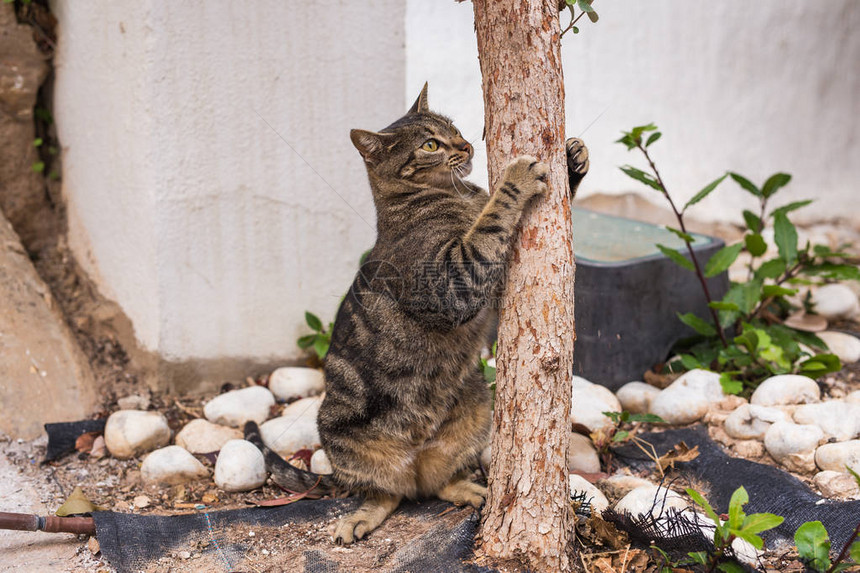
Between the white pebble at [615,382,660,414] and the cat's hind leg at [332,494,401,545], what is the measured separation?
1410 mm

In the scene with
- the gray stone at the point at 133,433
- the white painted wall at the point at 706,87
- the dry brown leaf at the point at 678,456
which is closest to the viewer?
the dry brown leaf at the point at 678,456

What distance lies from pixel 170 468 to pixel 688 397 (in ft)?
7.88

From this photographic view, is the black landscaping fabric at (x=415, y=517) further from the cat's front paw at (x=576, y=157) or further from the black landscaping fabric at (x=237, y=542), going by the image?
the cat's front paw at (x=576, y=157)

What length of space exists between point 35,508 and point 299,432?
1.16 metres

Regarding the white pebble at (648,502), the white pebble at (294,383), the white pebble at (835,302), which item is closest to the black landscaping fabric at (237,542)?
the white pebble at (648,502)

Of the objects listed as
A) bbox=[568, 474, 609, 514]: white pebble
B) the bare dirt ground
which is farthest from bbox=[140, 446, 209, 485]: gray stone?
bbox=[568, 474, 609, 514]: white pebble

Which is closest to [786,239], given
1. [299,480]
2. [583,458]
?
[583,458]

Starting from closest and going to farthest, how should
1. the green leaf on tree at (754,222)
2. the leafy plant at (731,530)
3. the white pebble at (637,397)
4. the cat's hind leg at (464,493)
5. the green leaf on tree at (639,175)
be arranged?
the leafy plant at (731,530), the cat's hind leg at (464,493), the green leaf on tree at (639,175), the white pebble at (637,397), the green leaf on tree at (754,222)

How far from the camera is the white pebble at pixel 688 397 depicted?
141 inches

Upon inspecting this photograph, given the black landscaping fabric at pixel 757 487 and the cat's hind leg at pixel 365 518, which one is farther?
the cat's hind leg at pixel 365 518

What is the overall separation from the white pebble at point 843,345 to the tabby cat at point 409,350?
2250mm

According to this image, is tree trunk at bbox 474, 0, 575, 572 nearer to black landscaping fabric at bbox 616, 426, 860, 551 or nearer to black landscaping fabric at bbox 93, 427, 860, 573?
black landscaping fabric at bbox 93, 427, 860, 573

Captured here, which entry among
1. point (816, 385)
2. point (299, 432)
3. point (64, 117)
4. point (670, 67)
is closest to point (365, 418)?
point (299, 432)

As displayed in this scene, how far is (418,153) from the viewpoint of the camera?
9.94 feet
